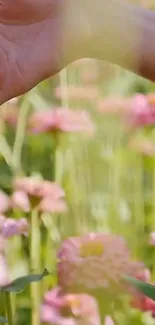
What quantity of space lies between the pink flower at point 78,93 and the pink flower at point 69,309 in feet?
1.22

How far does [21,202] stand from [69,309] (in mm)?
145

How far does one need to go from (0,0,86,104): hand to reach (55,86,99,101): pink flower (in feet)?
0.85

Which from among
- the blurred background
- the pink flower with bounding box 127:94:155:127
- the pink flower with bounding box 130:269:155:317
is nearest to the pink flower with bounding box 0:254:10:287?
the blurred background

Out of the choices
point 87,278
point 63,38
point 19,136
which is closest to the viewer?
point 87,278

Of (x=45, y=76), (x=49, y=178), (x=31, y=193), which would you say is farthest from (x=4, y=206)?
(x=49, y=178)

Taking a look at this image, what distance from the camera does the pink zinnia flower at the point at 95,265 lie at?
2.29ft

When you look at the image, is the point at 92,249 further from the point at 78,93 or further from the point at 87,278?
the point at 78,93

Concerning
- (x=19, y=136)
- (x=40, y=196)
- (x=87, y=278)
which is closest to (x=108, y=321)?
(x=87, y=278)

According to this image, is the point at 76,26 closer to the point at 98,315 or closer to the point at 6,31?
the point at 6,31

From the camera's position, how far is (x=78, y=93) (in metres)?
1.08

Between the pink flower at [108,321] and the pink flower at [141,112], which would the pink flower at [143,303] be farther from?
the pink flower at [141,112]

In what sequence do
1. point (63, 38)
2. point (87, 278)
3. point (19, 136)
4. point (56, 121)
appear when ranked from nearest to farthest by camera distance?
point (87, 278)
point (63, 38)
point (56, 121)
point (19, 136)

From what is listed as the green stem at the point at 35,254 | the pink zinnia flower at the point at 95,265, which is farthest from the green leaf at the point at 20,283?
the green stem at the point at 35,254

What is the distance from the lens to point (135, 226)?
1.03 metres
